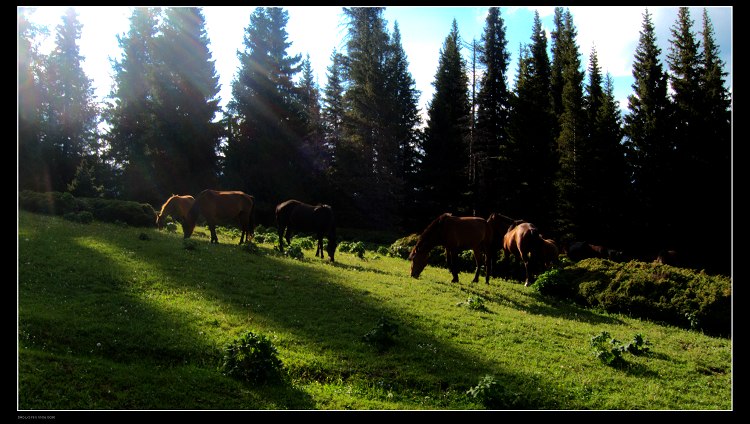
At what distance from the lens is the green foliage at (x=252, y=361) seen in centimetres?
713

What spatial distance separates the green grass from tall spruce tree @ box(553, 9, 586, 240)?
2037 centimetres

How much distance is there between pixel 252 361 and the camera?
7.18 meters

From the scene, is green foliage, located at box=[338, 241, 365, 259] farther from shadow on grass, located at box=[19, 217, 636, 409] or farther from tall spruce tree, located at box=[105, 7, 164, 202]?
tall spruce tree, located at box=[105, 7, 164, 202]

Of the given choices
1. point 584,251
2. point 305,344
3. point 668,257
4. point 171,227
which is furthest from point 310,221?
point 668,257

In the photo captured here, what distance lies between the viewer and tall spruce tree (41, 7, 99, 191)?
36.5 metres

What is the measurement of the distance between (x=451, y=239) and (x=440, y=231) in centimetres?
56

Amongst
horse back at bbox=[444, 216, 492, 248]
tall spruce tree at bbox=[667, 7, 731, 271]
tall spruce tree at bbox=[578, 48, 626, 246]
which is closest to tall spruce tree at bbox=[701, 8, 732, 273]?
tall spruce tree at bbox=[667, 7, 731, 271]

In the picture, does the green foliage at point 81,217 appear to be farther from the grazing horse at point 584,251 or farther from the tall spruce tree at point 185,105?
the grazing horse at point 584,251

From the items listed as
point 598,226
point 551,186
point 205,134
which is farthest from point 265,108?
point 598,226

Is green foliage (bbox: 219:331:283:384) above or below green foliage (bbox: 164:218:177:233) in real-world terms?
below

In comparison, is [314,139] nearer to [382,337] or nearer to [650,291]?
[650,291]

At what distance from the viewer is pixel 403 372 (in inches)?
309

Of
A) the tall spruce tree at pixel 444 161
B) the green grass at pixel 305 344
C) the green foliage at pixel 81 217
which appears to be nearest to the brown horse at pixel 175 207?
the green foliage at pixel 81 217

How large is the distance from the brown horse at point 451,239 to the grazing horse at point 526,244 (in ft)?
4.47
